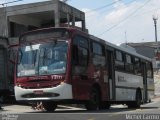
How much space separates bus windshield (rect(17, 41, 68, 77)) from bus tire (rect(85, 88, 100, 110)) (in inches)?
89.6

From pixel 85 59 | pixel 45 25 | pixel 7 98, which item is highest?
pixel 45 25

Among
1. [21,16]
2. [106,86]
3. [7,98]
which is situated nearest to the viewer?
[106,86]

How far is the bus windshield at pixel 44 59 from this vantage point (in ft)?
58.5

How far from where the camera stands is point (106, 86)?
835 inches

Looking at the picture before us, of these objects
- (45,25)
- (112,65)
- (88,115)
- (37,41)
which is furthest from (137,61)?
(45,25)

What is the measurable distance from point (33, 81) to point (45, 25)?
32.8 m

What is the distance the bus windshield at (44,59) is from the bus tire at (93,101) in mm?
2275

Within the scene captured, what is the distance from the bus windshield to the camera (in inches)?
703

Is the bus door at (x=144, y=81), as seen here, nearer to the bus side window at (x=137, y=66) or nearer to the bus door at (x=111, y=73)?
the bus side window at (x=137, y=66)

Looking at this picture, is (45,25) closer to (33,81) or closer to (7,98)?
(7,98)

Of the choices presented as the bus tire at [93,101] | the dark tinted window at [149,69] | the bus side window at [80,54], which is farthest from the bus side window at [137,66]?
the bus side window at [80,54]

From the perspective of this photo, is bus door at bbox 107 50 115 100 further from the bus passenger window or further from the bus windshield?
the bus windshield

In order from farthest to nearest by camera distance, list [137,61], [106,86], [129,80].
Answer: [137,61]
[129,80]
[106,86]

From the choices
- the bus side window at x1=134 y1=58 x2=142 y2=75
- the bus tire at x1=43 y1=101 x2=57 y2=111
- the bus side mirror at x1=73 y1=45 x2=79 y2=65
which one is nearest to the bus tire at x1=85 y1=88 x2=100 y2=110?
the bus tire at x1=43 y1=101 x2=57 y2=111
